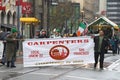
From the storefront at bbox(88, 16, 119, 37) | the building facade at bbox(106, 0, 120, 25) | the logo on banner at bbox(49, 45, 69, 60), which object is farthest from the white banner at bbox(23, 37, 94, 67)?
the building facade at bbox(106, 0, 120, 25)

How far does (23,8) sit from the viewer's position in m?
39.6

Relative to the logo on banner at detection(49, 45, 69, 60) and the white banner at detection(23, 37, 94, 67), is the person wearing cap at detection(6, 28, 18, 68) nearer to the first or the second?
the white banner at detection(23, 37, 94, 67)

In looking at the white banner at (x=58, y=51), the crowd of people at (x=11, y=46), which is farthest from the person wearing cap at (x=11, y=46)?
the white banner at (x=58, y=51)

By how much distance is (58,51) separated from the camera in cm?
2162

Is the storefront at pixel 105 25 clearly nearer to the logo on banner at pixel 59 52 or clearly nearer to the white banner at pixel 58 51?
the white banner at pixel 58 51

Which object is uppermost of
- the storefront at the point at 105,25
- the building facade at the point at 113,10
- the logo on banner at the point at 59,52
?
the building facade at the point at 113,10

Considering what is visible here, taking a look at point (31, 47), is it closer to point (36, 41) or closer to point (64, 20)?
point (36, 41)

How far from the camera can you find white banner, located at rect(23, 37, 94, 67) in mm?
21344

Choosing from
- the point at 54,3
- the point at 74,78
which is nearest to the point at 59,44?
the point at 74,78

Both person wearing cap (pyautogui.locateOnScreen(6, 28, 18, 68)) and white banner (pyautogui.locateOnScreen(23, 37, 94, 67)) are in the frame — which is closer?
white banner (pyautogui.locateOnScreen(23, 37, 94, 67))

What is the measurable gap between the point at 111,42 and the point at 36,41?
26206 mm

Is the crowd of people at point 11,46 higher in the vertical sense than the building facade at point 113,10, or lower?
lower

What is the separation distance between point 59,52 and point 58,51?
0.07m

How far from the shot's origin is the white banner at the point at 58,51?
2134cm
